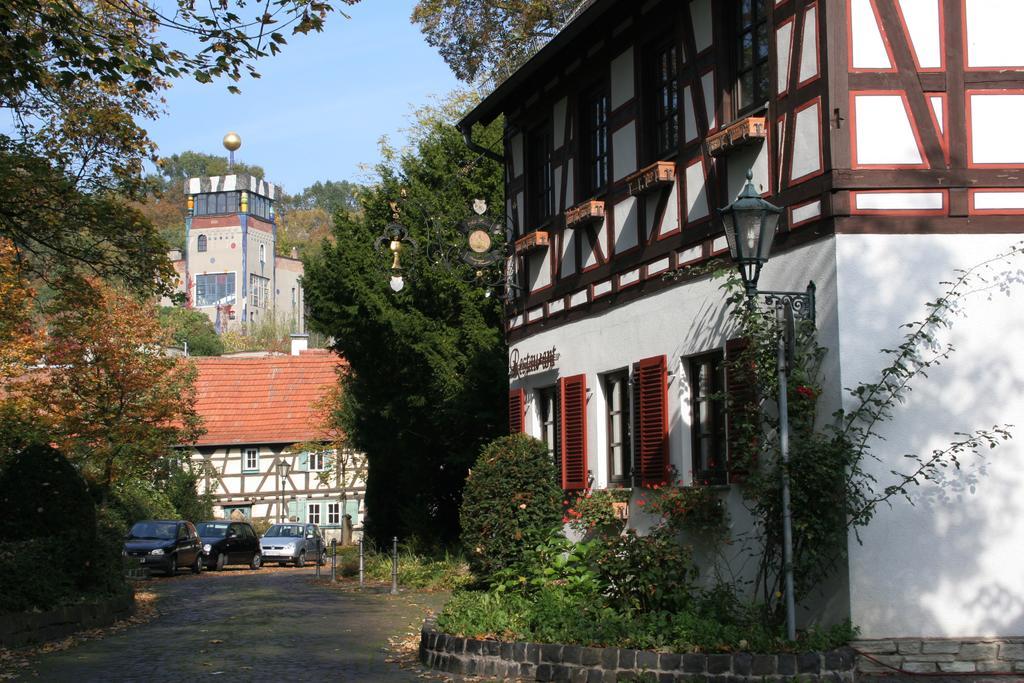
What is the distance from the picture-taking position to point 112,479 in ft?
114

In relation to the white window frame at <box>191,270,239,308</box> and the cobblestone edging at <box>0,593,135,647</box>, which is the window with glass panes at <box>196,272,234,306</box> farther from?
the cobblestone edging at <box>0,593,135,647</box>

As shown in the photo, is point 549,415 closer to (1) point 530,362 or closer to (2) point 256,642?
(1) point 530,362

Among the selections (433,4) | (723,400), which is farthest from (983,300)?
(433,4)

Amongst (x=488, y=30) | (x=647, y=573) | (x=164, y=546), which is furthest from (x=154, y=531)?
(x=647, y=573)

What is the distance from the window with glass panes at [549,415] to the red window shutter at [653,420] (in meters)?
3.39

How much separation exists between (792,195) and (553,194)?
7.31 meters

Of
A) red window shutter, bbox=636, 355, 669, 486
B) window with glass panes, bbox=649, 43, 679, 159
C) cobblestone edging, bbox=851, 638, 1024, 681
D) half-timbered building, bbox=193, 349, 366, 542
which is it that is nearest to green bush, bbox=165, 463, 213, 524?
half-timbered building, bbox=193, 349, 366, 542

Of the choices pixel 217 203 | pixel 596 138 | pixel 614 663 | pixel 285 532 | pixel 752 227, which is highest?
pixel 217 203

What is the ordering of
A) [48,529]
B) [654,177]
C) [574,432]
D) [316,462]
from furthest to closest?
[316,462] → [48,529] → [574,432] → [654,177]

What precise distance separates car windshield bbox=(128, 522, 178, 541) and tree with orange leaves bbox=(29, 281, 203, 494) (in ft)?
5.20

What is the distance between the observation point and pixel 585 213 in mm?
17000

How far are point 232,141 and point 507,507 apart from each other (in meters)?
127

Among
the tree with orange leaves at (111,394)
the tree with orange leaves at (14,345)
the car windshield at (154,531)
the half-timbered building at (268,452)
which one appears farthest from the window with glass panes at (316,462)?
the tree with orange leaves at (14,345)

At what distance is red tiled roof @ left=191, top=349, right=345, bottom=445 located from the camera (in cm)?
5844
